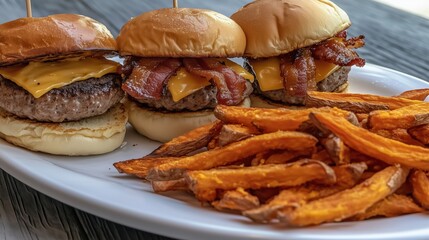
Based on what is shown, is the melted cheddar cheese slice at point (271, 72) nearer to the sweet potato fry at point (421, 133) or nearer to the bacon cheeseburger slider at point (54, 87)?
the bacon cheeseburger slider at point (54, 87)

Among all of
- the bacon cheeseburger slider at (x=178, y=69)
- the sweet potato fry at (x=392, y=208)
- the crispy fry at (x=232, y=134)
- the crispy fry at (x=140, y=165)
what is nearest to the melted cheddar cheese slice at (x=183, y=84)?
the bacon cheeseburger slider at (x=178, y=69)

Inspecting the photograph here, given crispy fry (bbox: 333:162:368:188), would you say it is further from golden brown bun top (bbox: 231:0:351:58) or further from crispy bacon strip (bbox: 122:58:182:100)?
golden brown bun top (bbox: 231:0:351:58)

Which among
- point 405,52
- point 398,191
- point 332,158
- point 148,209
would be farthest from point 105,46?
point 405,52

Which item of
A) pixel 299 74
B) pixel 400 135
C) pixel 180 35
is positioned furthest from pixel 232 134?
pixel 299 74

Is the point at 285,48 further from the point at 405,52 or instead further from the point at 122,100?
the point at 405,52

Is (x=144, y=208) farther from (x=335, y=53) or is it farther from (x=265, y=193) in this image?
(x=335, y=53)

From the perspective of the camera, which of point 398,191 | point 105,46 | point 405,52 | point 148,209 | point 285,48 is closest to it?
point 148,209
